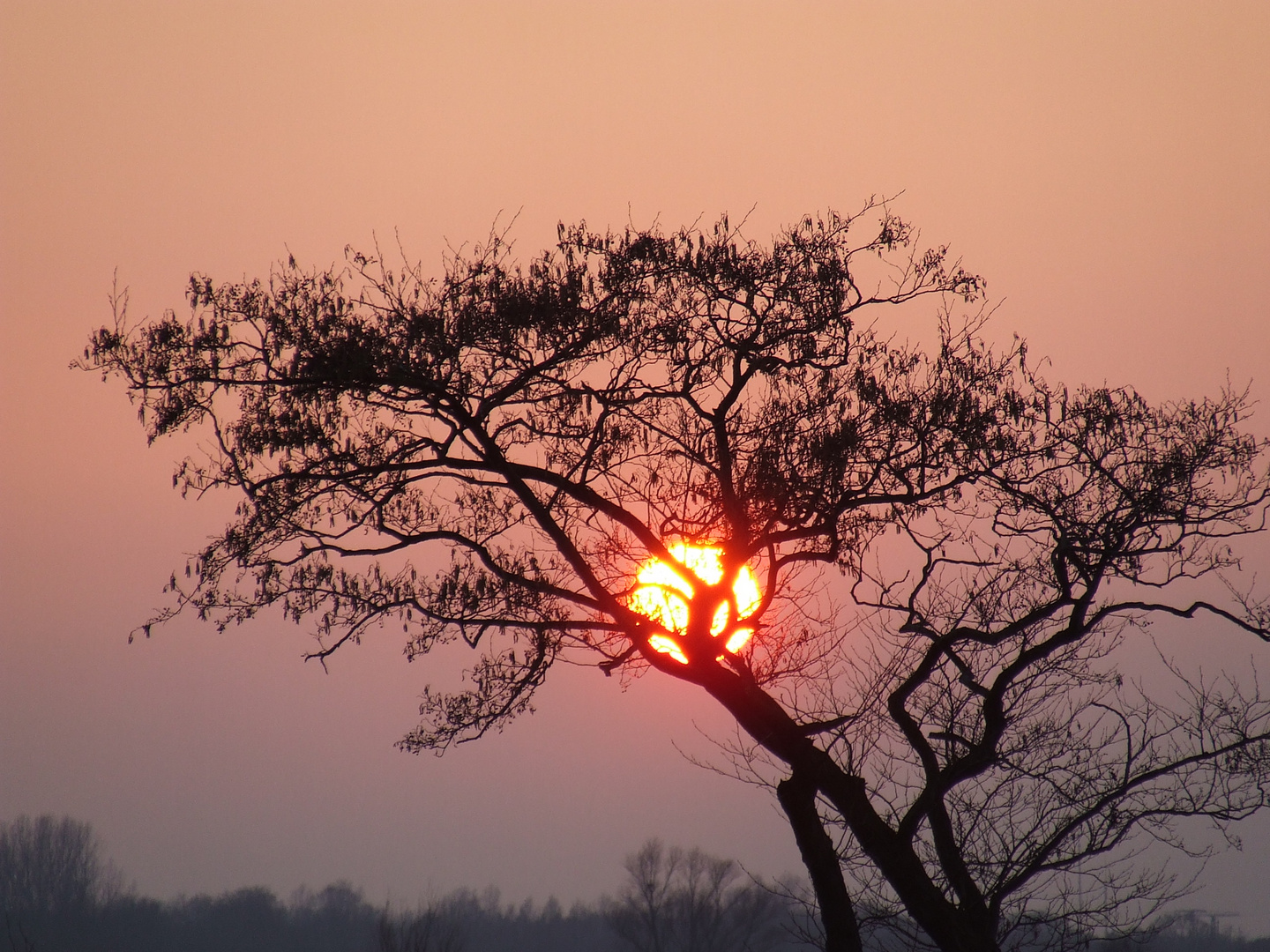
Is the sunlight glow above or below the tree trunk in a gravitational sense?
above

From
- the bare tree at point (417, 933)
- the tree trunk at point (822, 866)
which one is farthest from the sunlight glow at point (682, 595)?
the bare tree at point (417, 933)

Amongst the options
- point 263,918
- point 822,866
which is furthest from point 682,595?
point 263,918

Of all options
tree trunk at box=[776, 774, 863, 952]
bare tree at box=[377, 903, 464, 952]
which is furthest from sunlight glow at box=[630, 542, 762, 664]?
bare tree at box=[377, 903, 464, 952]

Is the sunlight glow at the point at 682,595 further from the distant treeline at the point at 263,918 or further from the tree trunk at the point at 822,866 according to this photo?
the distant treeline at the point at 263,918

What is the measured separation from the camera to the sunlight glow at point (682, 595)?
8688 millimetres

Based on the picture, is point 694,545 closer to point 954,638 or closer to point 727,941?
point 954,638

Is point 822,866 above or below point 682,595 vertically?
below

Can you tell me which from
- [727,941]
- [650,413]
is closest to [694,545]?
[650,413]

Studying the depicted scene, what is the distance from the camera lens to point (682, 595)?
8.66m

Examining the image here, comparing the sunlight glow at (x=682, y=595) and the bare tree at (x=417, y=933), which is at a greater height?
the sunlight glow at (x=682, y=595)

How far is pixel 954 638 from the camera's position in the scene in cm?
898

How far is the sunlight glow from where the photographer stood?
869cm

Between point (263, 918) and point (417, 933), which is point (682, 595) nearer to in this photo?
point (417, 933)

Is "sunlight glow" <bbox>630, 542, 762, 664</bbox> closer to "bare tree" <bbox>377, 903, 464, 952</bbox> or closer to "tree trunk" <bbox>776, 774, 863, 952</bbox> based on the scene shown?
"tree trunk" <bbox>776, 774, 863, 952</bbox>
